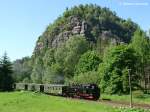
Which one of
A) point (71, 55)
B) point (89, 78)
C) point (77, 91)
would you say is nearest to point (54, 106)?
point (77, 91)

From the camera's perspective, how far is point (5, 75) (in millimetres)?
111312

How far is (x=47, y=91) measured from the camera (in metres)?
96.4

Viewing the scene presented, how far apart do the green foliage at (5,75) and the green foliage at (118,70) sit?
108ft

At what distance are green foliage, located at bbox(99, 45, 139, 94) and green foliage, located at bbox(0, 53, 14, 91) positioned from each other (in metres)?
33.0

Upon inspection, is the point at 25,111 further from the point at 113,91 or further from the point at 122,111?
the point at 113,91

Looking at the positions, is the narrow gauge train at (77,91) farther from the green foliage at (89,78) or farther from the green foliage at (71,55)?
the green foliage at (71,55)

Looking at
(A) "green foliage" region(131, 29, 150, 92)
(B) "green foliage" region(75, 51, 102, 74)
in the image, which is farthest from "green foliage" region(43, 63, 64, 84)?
(A) "green foliage" region(131, 29, 150, 92)

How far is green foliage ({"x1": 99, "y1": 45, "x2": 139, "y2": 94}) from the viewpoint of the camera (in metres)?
81.0

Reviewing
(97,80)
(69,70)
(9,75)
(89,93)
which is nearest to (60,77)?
(69,70)

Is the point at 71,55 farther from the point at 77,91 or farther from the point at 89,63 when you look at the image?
the point at 77,91

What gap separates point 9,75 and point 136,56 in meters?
40.3

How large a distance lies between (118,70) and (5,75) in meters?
40.3

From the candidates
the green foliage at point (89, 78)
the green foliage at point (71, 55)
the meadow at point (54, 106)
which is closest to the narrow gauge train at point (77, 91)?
the green foliage at point (89, 78)

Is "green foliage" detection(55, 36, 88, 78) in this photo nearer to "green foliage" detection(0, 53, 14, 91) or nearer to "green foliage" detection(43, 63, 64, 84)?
"green foliage" detection(43, 63, 64, 84)
